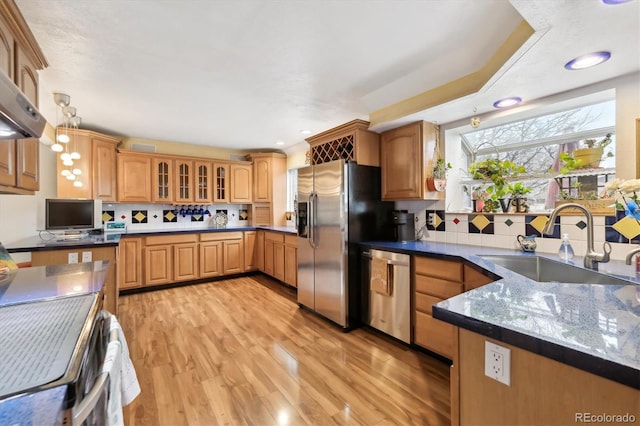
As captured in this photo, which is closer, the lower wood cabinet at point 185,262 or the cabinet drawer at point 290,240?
the cabinet drawer at point 290,240

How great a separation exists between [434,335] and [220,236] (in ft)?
11.7

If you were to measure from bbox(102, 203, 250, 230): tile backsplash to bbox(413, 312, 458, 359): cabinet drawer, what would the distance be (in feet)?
13.0

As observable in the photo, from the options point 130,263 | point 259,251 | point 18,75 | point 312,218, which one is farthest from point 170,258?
point 18,75

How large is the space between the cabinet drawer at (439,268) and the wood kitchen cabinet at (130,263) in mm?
3807

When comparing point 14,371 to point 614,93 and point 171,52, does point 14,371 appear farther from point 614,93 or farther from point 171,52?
point 614,93

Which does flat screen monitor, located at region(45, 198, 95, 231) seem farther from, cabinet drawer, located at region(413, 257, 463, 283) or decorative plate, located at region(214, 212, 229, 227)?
cabinet drawer, located at region(413, 257, 463, 283)

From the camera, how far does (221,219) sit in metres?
5.19

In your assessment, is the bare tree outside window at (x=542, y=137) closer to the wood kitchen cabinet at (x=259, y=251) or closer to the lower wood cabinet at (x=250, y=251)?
the wood kitchen cabinet at (x=259, y=251)

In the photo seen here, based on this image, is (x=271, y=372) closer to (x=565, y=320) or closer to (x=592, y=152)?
(x=565, y=320)

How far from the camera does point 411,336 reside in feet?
8.05

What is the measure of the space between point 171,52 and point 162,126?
208cm

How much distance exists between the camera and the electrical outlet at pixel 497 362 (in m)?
0.85

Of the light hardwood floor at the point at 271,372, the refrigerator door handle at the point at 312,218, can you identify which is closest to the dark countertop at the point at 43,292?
the light hardwood floor at the point at 271,372

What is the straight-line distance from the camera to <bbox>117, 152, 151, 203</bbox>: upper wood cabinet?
414 cm
